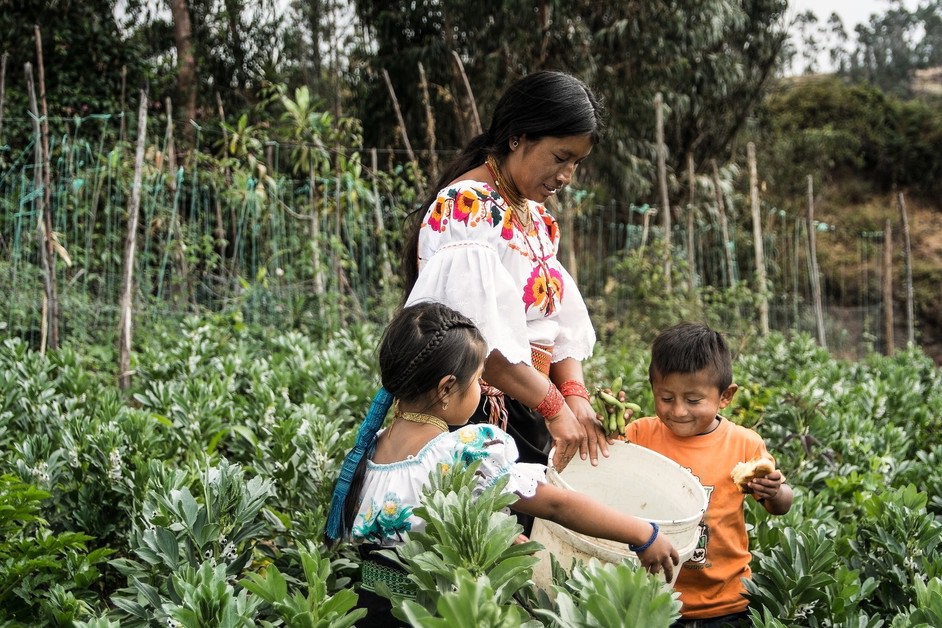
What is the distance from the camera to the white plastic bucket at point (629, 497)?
179 cm

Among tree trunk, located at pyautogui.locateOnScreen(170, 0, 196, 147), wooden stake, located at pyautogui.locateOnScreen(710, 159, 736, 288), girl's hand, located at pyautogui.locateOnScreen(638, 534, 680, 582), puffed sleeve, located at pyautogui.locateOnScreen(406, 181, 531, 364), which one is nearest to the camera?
girl's hand, located at pyautogui.locateOnScreen(638, 534, 680, 582)

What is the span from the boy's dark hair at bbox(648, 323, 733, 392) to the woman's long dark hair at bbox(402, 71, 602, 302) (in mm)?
581

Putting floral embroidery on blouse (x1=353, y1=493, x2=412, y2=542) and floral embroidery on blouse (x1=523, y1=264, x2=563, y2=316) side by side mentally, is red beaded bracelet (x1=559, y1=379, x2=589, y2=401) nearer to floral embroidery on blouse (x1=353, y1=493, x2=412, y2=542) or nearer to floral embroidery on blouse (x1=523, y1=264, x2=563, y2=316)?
floral embroidery on blouse (x1=523, y1=264, x2=563, y2=316)

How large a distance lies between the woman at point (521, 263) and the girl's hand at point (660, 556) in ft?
1.23

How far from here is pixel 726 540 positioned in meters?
2.12

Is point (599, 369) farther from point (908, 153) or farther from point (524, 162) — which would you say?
point (908, 153)

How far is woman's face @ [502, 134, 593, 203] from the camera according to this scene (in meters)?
2.12

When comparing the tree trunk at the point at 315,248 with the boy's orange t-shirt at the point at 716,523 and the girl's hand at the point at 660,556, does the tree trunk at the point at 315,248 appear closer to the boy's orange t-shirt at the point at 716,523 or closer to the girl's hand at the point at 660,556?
the boy's orange t-shirt at the point at 716,523

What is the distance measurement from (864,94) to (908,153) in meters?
2.19

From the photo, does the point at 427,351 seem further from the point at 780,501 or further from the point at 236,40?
the point at 236,40

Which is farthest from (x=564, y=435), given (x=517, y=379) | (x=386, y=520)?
(x=386, y=520)

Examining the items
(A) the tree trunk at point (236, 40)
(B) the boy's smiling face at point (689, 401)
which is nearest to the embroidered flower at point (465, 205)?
(B) the boy's smiling face at point (689, 401)

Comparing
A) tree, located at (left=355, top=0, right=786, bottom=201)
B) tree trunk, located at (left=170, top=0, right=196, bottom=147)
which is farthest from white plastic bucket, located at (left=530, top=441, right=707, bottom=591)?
tree trunk, located at (left=170, top=0, right=196, bottom=147)

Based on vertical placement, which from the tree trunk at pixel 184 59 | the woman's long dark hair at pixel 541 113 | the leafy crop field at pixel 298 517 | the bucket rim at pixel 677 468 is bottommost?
the leafy crop field at pixel 298 517
